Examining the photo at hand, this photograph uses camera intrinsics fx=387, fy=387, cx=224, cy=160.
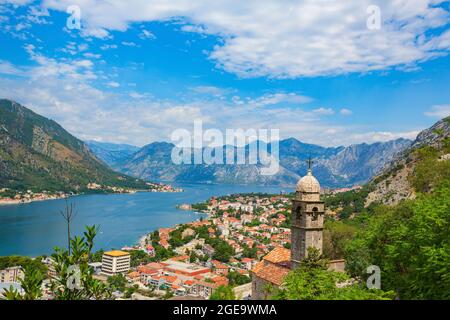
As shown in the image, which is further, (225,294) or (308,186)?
(308,186)

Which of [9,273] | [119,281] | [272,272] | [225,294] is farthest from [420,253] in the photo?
[9,273]

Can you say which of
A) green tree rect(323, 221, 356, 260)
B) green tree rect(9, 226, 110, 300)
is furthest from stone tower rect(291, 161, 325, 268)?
green tree rect(9, 226, 110, 300)

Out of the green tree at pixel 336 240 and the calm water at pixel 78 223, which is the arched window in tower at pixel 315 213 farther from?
the calm water at pixel 78 223

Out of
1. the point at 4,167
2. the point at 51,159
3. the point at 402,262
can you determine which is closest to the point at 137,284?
the point at 402,262

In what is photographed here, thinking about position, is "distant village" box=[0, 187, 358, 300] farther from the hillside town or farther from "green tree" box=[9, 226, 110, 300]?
"green tree" box=[9, 226, 110, 300]

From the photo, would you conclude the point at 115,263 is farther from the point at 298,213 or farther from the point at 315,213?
the point at 315,213

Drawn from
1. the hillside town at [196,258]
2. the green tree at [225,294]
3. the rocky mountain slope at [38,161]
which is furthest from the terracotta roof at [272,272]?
the rocky mountain slope at [38,161]
